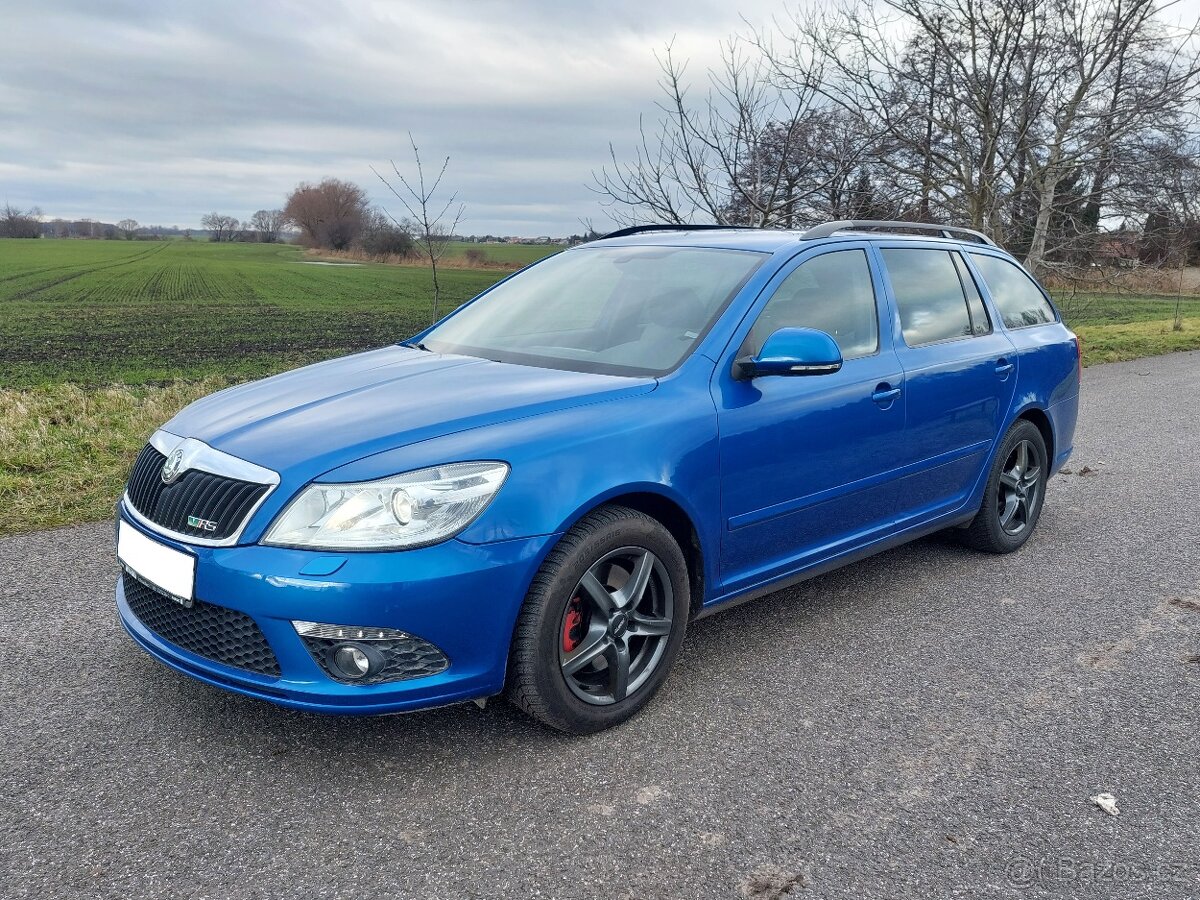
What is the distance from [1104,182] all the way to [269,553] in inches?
627

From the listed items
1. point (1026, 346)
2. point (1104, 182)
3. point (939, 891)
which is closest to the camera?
point (939, 891)

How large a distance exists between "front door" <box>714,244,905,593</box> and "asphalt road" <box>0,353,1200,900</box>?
44cm

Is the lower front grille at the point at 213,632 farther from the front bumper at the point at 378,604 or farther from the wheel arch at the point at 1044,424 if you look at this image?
the wheel arch at the point at 1044,424

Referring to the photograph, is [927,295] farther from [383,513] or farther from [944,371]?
[383,513]

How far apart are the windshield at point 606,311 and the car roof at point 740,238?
2.7 inches

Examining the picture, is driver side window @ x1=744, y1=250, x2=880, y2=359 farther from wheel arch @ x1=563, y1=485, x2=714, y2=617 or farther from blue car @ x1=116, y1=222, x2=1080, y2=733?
wheel arch @ x1=563, y1=485, x2=714, y2=617

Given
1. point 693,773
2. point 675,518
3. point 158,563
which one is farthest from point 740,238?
point 158,563

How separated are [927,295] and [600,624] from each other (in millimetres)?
2420

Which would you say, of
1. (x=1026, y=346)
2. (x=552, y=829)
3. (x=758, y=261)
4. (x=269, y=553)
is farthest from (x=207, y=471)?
(x=1026, y=346)

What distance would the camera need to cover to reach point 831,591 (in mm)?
4418

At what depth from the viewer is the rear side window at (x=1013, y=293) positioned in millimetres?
4941

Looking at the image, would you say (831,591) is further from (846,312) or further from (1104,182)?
(1104,182)

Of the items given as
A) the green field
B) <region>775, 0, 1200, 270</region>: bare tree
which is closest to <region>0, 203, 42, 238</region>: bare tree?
the green field

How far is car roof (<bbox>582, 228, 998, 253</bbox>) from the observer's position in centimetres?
394
